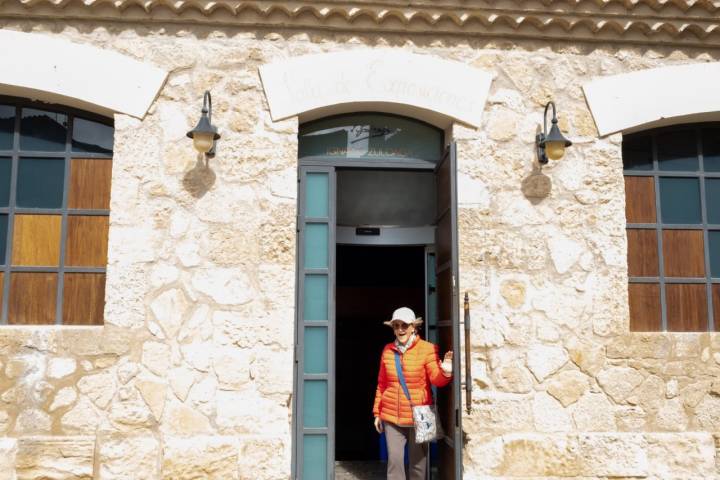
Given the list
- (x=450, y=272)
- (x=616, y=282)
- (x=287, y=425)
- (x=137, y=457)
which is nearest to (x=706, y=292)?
(x=616, y=282)

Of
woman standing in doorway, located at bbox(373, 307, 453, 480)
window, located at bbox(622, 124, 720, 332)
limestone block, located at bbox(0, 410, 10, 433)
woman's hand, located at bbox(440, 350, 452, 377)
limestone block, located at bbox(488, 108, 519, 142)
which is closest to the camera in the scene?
limestone block, located at bbox(0, 410, 10, 433)

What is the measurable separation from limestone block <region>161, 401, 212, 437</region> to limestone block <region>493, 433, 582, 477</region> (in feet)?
6.93

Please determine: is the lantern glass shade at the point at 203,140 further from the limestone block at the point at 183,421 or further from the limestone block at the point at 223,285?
the limestone block at the point at 183,421

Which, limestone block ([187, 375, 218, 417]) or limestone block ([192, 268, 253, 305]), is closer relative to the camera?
limestone block ([187, 375, 218, 417])

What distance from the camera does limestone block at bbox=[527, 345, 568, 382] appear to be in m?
5.06

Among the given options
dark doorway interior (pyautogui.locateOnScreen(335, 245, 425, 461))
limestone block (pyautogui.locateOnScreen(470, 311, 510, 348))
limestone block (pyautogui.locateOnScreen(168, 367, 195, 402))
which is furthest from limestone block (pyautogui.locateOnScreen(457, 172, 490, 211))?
dark doorway interior (pyautogui.locateOnScreen(335, 245, 425, 461))

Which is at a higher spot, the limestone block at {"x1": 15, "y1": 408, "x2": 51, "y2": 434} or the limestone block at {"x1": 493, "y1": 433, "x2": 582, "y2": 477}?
the limestone block at {"x1": 15, "y1": 408, "x2": 51, "y2": 434}

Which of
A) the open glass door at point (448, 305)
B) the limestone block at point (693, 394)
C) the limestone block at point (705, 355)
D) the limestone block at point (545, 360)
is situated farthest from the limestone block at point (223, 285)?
the limestone block at point (705, 355)

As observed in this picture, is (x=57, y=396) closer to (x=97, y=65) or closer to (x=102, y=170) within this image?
(x=102, y=170)

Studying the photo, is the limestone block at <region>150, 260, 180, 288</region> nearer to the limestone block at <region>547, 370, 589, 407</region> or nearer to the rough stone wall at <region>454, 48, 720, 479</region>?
the rough stone wall at <region>454, 48, 720, 479</region>

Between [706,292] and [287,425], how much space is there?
3.46 metres

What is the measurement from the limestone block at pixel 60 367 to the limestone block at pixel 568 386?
3416mm

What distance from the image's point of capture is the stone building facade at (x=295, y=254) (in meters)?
4.82

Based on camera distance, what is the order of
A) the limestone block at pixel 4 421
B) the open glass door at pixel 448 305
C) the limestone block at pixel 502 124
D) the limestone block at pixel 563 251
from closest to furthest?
the open glass door at pixel 448 305
the limestone block at pixel 4 421
the limestone block at pixel 563 251
the limestone block at pixel 502 124
